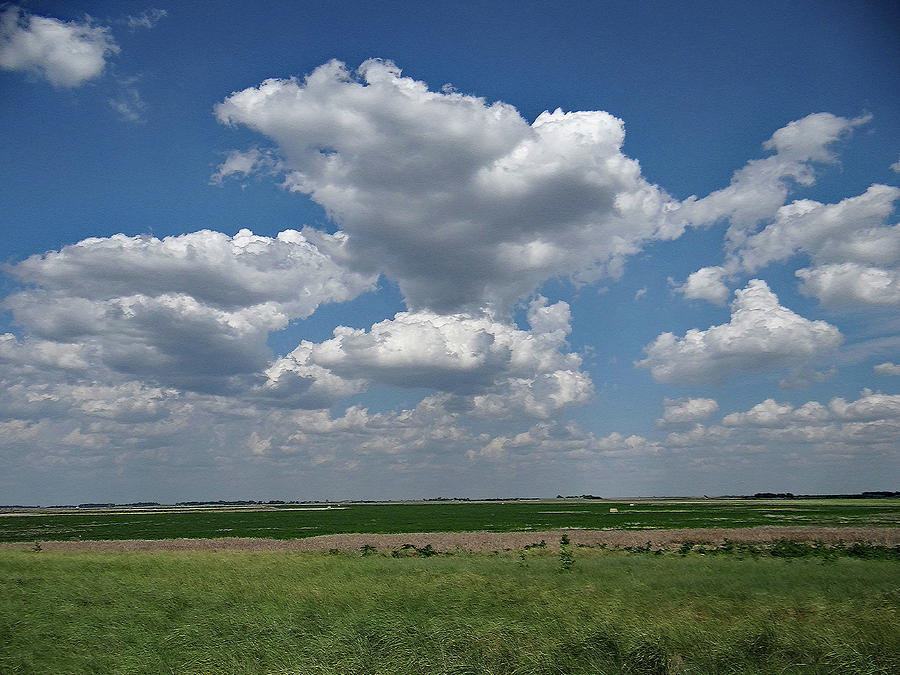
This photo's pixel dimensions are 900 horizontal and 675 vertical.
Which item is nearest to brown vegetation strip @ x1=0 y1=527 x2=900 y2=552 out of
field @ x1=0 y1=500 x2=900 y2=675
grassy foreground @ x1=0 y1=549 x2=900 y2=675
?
field @ x1=0 y1=500 x2=900 y2=675

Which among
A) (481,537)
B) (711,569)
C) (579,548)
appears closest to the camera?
(711,569)

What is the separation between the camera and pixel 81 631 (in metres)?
14.8

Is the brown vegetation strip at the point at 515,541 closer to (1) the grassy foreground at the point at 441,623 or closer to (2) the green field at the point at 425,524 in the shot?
(2) the green field at the point at 425,524

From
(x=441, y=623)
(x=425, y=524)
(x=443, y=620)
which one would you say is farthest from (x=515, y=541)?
(x=425, y=524)

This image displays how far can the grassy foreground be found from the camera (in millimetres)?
11859

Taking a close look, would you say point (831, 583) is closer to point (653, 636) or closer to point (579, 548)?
point (653, 636)

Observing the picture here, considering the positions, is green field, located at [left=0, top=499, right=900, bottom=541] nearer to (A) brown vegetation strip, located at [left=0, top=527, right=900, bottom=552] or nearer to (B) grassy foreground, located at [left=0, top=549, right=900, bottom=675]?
(A) brown vegetation strip, located at [left=0, top=527, right=900, bottom=552]

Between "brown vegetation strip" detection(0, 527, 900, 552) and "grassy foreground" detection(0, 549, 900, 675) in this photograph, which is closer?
"grassy foreground" detection(0, 549, 900, 675)

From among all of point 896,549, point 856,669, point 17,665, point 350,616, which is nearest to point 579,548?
point 896,549

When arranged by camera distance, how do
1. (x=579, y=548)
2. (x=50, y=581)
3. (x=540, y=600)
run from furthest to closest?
(x=579, y=548) < (x=50, y=581) < (x=540, y=600)

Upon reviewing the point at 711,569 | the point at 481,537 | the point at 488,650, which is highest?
the point at 488,650

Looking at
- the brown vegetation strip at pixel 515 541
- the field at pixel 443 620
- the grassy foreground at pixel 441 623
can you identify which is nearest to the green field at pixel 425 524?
the brown vegetation strip at pixel 515 541

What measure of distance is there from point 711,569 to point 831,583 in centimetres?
538

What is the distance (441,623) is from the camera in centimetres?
1429
